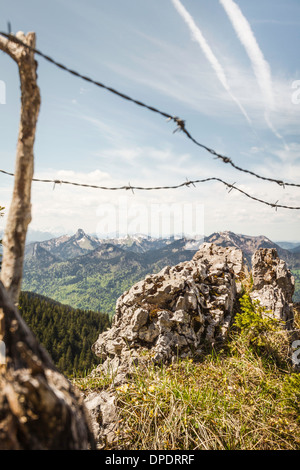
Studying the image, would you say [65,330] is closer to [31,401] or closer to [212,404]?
[212,404]

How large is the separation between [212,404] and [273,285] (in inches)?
247

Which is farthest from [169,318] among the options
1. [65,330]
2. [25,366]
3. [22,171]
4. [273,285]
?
[65,330]

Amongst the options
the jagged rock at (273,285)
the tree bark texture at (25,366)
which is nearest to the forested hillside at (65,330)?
the jagged rock at (273,285)

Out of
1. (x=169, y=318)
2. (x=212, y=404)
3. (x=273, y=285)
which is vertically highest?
(x=273, y=285)

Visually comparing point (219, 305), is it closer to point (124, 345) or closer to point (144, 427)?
point (124, 345)

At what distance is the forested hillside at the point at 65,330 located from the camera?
11392 centimetres

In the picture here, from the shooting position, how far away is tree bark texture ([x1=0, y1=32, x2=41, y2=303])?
8.71ft

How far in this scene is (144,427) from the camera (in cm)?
451

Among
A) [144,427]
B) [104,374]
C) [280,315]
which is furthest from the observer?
[280,315]

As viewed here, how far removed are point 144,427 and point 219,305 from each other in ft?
16.6

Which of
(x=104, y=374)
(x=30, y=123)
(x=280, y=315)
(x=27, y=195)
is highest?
(x=30, y=123)

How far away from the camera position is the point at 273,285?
9.79m

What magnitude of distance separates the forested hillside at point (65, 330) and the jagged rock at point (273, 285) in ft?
378
